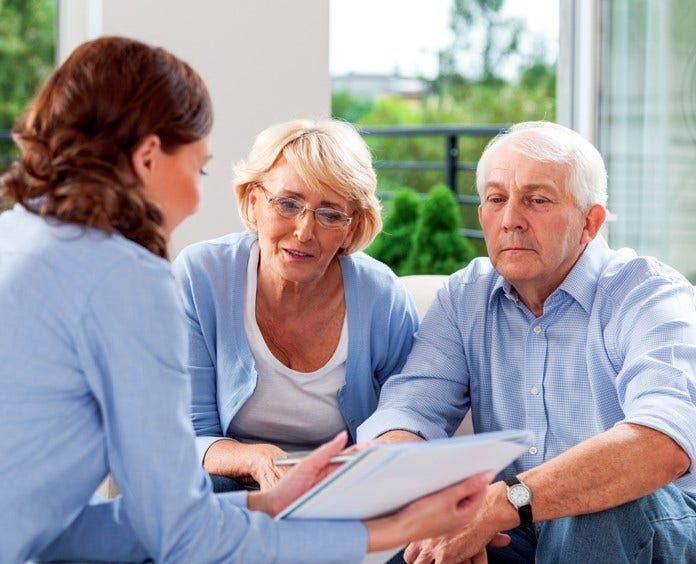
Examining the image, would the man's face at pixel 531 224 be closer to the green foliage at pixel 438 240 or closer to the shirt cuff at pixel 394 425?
the shirt cuff at pixel 394 425

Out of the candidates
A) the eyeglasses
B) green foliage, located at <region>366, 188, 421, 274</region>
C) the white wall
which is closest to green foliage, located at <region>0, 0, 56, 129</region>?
the white wall

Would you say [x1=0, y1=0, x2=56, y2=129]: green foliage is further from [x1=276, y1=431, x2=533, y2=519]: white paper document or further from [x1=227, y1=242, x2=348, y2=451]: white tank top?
[x1=276, y1=431, x2=533, y2=519]: white paper document

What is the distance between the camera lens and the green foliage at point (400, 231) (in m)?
6.32

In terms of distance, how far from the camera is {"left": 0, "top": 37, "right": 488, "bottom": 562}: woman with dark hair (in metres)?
1.31

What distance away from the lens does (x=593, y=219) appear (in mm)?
2277

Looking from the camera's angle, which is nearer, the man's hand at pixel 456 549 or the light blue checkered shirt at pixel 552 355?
the man's hand at pixel 456 549

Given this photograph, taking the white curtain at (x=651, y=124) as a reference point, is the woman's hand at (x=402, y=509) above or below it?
below

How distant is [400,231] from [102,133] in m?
4.98

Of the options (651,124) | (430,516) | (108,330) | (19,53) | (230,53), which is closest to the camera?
(108,330)

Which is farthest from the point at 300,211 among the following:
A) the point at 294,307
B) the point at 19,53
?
the point at 19,53

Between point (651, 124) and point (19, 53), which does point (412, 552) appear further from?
point (19, 53)

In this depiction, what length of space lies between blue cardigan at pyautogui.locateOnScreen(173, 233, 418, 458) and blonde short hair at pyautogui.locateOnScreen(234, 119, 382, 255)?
0.11 m

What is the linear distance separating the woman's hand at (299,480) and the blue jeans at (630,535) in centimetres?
60

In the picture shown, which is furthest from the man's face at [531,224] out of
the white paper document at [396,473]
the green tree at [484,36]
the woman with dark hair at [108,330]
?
the green tree at [484,36]
